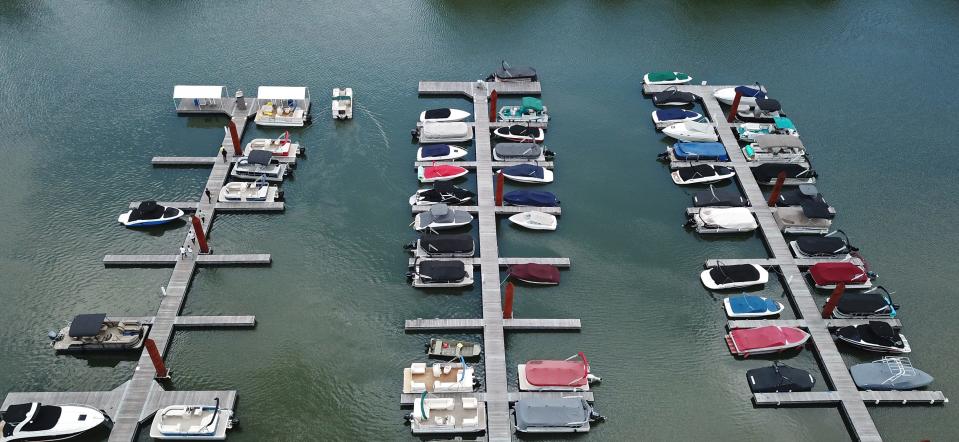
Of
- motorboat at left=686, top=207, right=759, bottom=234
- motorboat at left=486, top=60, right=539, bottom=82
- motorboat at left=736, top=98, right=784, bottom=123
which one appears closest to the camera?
motorboat at left=686, top=207, right=759, bottom=234

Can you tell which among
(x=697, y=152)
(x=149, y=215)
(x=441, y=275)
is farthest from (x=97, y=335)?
(x=697, y=152)

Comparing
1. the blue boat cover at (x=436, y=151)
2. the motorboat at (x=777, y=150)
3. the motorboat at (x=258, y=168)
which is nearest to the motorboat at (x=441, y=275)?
the blue boat cover at (x=436, y=151)

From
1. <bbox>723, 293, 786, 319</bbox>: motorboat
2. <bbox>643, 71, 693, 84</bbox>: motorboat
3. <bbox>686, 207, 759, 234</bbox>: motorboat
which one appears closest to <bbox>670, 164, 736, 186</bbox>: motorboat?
<bbox>686, 207, 759, 234</bbox>: motorboat

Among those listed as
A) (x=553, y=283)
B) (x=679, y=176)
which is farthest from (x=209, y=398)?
(x=679, y=176)

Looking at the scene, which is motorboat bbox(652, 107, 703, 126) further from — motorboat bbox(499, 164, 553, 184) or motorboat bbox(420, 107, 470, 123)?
motorboat bbox(420, 107, 470, 123)

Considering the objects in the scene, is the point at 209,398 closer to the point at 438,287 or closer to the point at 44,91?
the point at 438,287

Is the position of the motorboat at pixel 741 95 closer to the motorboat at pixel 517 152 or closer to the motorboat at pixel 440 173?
the motorboat at pixel 517 152
